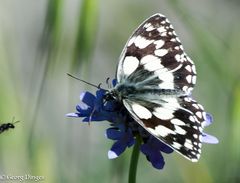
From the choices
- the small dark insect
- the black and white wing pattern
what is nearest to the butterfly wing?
the black and white wing pattern

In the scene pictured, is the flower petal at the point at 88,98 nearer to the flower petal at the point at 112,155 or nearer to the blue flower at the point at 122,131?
the blue flower at the point at 122,131

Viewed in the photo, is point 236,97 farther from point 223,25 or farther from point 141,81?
point 223,25

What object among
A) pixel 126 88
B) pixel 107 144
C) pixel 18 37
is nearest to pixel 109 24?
pixel 18 37

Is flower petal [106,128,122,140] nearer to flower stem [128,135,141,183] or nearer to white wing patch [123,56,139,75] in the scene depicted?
flower stem [128,135,141,183]

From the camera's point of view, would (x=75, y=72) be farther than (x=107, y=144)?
No

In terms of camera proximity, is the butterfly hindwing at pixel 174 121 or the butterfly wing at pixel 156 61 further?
the butterfly wing at pixel 156 61

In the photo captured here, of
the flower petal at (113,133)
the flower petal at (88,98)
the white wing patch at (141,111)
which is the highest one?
the flower petal at (88,98)

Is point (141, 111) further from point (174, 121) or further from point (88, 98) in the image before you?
point (88, 98)

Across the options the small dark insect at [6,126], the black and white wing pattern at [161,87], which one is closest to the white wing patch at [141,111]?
the black and white wing pattern at [161,87]
